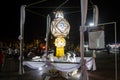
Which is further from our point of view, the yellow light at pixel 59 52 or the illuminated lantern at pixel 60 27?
the yellow light at pixel 59 52

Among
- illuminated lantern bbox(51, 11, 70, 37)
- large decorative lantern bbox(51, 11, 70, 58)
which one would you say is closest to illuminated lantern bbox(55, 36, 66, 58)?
large decorative lantern bbox(51, 11, 70, 58)

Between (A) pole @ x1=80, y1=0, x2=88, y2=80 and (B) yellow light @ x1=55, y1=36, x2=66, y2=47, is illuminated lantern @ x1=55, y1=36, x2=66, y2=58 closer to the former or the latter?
(B) yellow light @ x1=55, y1=36, x2=66, y2=47

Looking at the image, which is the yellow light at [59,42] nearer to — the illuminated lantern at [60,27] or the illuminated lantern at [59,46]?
the illuminated lantern at [59,46]

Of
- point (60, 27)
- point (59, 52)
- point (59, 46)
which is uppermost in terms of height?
point (60, 27)

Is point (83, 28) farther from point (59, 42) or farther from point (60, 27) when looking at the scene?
point (59, 42)

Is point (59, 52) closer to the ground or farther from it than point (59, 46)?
closer to the ground

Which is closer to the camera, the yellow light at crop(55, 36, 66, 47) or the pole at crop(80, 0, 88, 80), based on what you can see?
the pole at crop(80, 0, 88, 80)

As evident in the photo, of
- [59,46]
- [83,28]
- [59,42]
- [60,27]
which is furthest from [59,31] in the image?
[83,28]

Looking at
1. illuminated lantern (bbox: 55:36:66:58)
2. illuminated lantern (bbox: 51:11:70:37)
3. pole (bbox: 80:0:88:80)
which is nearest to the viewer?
pole (bbox: 80:0:88:80)

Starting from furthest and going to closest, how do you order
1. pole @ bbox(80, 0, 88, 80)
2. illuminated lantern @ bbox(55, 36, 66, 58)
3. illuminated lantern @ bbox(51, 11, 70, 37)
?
illuminated lantern @ bbox(55, 36, 66, 58)
illuminated lantern @ bbox(51, 11, 70, 37)
pole @ bbox(80, 0, 88, 80)

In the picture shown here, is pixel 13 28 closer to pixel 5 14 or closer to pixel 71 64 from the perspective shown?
pixel 5 14

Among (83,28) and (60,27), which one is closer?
(83,28)

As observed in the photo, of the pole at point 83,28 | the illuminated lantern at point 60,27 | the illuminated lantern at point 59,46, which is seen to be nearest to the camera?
the pole at point 83,28

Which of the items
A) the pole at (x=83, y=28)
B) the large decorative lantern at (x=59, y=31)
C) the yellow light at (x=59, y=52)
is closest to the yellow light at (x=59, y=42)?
the large decorative lantern at (x=59, y=31)
